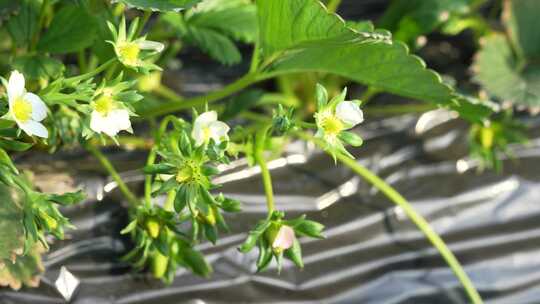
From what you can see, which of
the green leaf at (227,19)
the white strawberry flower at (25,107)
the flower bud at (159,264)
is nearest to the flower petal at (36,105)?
the white strawberry flower at (25,107)

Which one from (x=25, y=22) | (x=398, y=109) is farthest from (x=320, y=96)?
(x=398, y=109)

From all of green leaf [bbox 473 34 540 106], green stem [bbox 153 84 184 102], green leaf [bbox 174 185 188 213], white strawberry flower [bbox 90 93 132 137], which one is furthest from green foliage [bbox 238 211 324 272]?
green leaf [bbox 473 34 540 106]

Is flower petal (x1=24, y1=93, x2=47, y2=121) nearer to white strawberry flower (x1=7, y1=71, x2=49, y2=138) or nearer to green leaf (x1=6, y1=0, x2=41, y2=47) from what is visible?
white strawberry flower (x1=7, y1=71, x2=49, y2=138)

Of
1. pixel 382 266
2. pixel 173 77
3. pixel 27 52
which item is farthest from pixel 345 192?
pixel 27 52

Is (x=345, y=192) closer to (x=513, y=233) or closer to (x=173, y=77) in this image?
(x=513, y=233)

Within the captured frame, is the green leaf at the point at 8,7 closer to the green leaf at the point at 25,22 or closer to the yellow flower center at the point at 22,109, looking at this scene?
the green leaf at the point at 25,22
